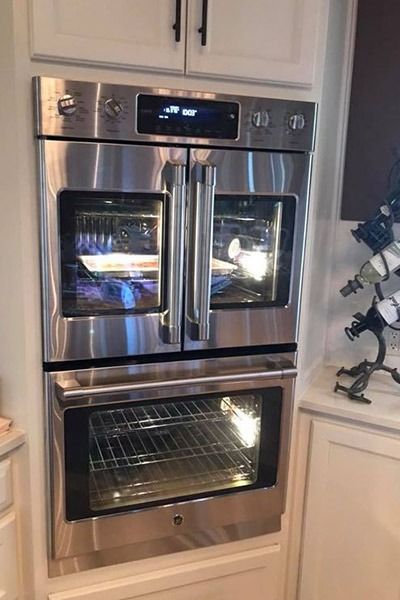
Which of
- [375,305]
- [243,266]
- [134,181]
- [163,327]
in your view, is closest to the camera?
[134,181]

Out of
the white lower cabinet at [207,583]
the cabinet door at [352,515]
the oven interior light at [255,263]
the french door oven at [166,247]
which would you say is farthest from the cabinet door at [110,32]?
the white lower cabinet at [207,583]

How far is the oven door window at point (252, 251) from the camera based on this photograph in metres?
1.59

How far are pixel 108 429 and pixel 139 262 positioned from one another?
485mm

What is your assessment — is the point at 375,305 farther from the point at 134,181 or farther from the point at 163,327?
the point at 134,181

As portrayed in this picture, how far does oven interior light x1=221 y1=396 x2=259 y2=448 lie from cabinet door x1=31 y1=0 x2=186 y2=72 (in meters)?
0.97

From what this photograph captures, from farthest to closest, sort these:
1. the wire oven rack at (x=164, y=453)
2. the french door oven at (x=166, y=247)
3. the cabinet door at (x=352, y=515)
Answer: the cabinet door at (x=352, y=515) → the wire oven rack at (x=164, y=453) → the french door oven at (x=166, y=247)

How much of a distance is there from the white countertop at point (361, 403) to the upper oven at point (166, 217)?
1.00ft

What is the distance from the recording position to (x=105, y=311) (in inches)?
58.4

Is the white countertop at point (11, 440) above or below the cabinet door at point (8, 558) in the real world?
above

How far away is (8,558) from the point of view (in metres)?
1.51

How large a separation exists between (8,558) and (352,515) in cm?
102

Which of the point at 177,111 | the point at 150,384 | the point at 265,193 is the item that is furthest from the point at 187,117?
the point at 150,384

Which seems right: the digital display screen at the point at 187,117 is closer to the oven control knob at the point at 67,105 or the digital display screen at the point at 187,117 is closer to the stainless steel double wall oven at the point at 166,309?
the stainless steel double wall oven at the point at 166,309

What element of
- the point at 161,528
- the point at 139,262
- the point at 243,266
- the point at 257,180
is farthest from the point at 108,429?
the point at 257,180
